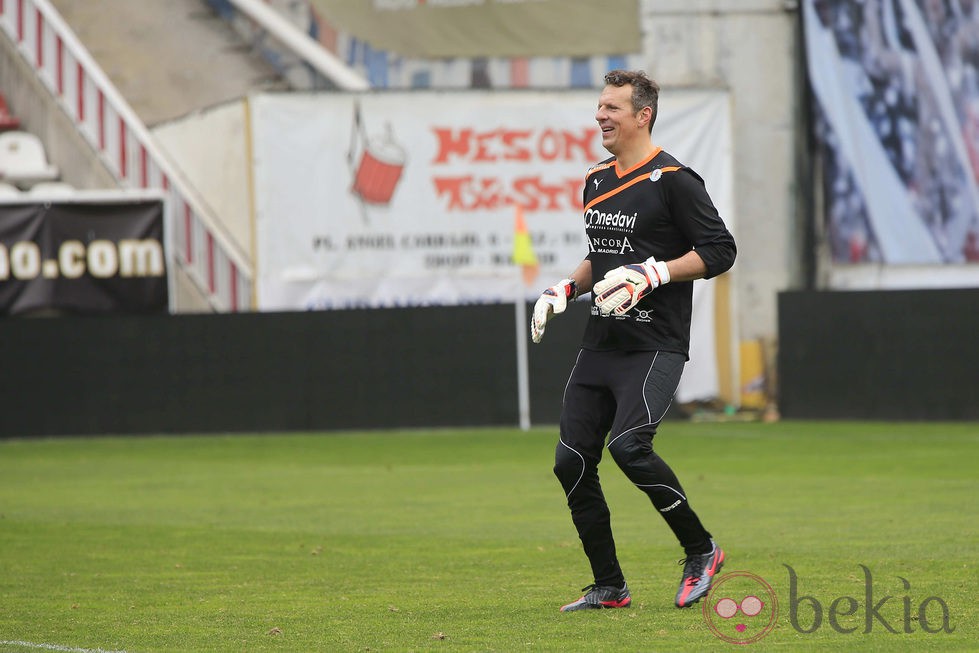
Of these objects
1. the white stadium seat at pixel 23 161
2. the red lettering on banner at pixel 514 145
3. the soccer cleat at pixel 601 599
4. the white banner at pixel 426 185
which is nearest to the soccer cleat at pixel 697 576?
the soccer cleat at pixel 601 599

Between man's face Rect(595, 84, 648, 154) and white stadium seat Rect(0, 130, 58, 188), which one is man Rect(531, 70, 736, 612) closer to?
man's face Rect(595, 84, 648, 154)

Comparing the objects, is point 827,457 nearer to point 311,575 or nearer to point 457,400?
point 457,400

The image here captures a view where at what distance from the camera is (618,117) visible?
7164mm

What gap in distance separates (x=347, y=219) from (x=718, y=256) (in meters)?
16.6

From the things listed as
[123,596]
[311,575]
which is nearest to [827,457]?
[311,575]

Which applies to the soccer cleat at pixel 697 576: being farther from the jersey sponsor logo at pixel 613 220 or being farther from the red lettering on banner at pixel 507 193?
the red lettering on banner at pixel 507 193

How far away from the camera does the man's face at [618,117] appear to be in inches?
282

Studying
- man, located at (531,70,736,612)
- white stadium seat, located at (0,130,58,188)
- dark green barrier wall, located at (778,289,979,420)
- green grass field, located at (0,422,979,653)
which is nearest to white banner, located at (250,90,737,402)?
dark green barrier wall, located at (778,289,979,420)

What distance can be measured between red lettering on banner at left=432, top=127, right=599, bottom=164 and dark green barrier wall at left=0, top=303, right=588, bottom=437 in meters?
3.27

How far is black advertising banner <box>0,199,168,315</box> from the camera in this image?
21750 mm

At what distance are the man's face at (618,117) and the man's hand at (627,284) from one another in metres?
0.60

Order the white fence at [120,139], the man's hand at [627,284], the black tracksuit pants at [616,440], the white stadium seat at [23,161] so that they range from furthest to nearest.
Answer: the white stadium seat at [23,161], the white fence at [120,139], the black tracksuit pants at [616,440], the man's hand at [627,284]

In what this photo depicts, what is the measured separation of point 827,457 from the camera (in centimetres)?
1619

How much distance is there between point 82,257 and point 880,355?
10613mm
